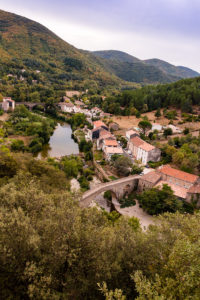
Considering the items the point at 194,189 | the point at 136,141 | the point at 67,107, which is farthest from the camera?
the point at 67,107

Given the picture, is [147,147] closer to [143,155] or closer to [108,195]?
[143,155]

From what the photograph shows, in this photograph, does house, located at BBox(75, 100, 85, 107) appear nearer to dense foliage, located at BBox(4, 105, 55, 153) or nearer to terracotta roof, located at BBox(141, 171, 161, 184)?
dense foliage, located at BBox(4, 105, 55, 153)

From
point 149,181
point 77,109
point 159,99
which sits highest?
point 159,99

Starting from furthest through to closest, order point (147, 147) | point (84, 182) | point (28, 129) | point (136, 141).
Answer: point (28, 129)
point (136, 141)
point (147, 147)
point (84, 182)

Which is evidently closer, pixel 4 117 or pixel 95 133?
pixel 95 133

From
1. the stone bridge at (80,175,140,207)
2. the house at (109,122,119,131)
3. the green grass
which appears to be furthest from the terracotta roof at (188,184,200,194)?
the house at (109,122,119,131)

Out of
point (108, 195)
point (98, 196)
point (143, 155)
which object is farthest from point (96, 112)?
point (108, 195)

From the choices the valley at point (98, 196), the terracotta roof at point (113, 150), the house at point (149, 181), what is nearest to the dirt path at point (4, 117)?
the valley at point (98, 196)
